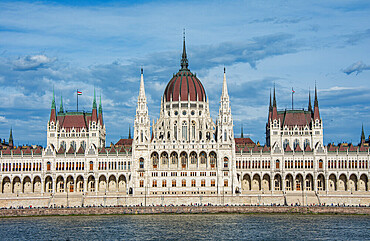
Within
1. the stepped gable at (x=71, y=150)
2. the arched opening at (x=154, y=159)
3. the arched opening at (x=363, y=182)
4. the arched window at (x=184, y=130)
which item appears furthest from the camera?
the arched window at (x=184, y=130)

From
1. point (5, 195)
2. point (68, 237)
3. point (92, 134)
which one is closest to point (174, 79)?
point (92, 134)

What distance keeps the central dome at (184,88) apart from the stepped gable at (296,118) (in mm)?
21971

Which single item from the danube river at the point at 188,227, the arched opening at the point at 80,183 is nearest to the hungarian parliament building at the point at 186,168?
the arched opening at the point at 80,183

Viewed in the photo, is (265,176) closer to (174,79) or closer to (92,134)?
(174,79)

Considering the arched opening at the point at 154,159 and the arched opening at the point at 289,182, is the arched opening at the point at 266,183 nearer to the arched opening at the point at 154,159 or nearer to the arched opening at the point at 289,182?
the arched opening at the point at 289,182

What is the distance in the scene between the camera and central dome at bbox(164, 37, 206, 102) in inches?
6880

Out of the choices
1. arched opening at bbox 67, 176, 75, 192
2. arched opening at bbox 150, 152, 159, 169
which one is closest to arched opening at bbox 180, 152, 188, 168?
arched opening at bbox 150, 152, 159, 169

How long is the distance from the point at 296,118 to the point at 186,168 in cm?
3568

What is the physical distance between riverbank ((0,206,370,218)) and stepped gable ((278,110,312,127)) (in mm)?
38763

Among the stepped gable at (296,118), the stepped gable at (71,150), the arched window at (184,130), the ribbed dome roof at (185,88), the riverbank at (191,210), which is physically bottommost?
the riverbank at (191,210)

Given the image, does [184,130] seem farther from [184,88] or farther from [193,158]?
[193,158]

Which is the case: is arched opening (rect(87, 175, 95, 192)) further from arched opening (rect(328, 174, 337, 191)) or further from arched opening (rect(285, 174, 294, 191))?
arched opening (rect(328, 174, 337, 191))

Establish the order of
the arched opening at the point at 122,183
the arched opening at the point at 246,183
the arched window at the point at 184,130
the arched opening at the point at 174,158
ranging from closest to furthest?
the arched opening at the point at 174,158 < the arched opening at the point at 122,183 < the arched opening at the point at 246,183 < the arched window at the point at 184,130

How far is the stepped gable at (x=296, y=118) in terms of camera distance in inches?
6998
